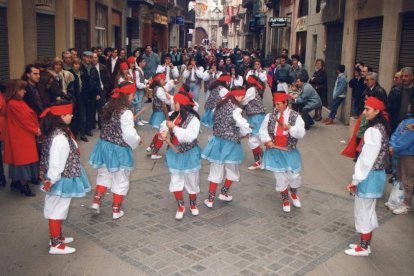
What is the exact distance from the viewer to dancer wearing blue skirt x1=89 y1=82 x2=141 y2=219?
594 centimetres

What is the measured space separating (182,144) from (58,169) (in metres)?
1.77

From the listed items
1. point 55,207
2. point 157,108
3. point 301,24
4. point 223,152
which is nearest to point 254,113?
point 157,108

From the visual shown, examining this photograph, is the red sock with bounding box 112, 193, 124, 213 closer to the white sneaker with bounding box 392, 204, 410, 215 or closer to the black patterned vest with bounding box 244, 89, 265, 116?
the black patterned vest with bounding box 244, 89, 265, 116

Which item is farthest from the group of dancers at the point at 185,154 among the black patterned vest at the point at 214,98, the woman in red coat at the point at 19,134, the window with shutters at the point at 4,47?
the window with shutters at the point at 4,47

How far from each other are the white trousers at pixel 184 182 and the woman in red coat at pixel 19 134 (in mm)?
2226

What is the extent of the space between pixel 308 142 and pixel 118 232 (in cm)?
693

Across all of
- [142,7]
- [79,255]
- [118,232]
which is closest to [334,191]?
[118,232]

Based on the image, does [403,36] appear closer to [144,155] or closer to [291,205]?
[291,205]

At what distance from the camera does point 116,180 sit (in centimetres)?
624

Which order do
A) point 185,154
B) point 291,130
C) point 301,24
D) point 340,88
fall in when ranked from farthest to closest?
1. point 301,24
2. point 340,88
3. point 291,130
4. point 185,154

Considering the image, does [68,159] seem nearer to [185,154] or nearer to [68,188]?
[68,188]

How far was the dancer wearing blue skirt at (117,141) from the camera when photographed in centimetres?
594

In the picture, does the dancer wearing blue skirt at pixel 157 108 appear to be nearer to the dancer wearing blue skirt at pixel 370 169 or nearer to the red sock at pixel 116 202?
the red sock at pixel 116 202

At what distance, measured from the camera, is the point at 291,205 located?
7027mm
